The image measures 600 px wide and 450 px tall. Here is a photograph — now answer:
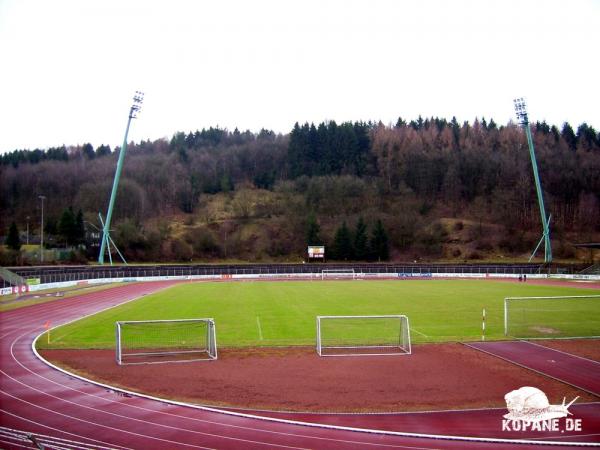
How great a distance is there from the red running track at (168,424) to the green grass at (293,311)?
7847mm

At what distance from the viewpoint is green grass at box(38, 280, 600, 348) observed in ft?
80.3

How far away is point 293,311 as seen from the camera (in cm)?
3419

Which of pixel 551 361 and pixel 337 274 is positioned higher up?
pixel 551 361

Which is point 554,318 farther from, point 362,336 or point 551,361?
point 362,336

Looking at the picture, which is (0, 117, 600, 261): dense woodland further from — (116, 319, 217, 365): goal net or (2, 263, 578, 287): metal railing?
(116, 319, 217, 365): goal net

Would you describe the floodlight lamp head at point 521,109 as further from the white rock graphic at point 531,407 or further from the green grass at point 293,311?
the white rock graphic at point 531,407

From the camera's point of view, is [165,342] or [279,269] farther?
[279,269]

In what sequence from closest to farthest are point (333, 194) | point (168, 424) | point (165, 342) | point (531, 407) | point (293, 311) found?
point (168, 424) → point (531, 407) → point (165, 342) → point (293, 311) → point (333, 194)

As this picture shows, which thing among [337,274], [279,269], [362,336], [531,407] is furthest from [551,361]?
[279,269]

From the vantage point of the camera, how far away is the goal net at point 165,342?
790 inches

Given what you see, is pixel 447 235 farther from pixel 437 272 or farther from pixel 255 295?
pixel 255 295

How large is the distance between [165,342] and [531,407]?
15.7 metres

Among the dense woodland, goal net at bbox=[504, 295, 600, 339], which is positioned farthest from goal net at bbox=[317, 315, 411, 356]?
the dense woodland

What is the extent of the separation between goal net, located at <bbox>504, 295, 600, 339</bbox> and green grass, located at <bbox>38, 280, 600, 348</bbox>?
0.63 meters
